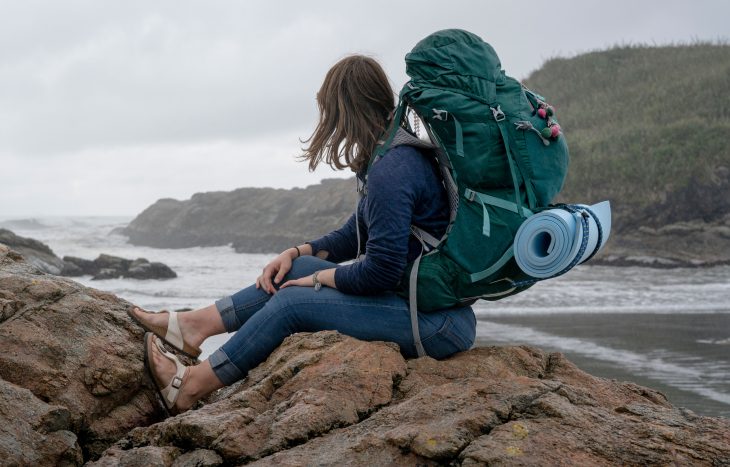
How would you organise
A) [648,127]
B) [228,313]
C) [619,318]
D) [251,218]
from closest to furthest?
[228,313] → [619,318] → [648,127] → [251,218]

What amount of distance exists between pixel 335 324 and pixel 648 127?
85.3ft

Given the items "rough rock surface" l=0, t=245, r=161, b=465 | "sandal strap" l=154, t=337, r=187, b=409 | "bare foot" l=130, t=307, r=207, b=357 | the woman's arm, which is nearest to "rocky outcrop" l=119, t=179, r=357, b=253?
the woman's arm

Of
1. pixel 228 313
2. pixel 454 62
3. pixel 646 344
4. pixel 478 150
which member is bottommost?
pixel 646 344

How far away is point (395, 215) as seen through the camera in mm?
3084

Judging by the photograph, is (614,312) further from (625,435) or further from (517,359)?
(625,435)

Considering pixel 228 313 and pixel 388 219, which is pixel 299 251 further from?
pixel 388 219

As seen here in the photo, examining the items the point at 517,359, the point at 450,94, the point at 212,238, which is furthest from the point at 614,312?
the point at 212,238

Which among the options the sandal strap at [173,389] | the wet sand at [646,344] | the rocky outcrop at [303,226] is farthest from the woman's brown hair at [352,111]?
the rocky outcrop at [303,226]

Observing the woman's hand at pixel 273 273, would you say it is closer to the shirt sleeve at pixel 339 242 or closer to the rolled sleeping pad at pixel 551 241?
the shirt sleeve at pixel 339 242

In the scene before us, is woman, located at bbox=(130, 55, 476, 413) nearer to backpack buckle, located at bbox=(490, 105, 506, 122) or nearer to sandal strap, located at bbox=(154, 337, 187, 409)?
sandal strap, located at bbox=(154, 337, 187, 409)

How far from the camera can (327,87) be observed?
11.0 feet

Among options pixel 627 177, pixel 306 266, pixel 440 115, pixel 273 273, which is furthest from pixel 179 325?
pixel 627 177

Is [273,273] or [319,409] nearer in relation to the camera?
[319,409]

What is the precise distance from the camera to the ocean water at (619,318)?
7.73 metres
